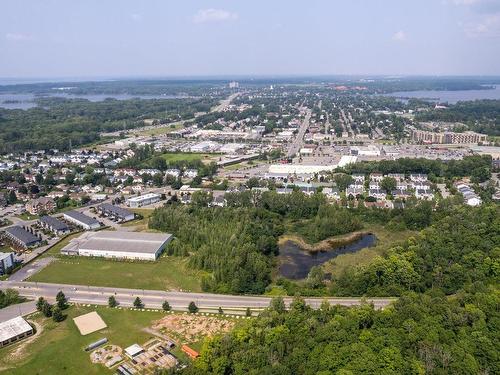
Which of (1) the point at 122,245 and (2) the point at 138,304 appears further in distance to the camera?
(1) the point at 122,245

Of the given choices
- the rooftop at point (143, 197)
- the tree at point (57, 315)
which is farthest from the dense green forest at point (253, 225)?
the tree at point (57, 315)

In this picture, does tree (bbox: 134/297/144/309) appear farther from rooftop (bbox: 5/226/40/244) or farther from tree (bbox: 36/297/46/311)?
rooftop (bbox: 5/226/40/244)

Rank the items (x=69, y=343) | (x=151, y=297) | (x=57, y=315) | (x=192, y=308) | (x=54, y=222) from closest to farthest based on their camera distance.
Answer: (x=69, y=343), (x=57, y=315), (x=192, y=308), (x=151, y=297), (x=54, y=222)

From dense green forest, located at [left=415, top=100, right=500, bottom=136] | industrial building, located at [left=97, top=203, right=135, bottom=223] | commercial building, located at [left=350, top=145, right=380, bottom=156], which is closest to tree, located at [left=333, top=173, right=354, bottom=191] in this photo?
commercial building, located at [left=350, top=145, right=380, bottom=156]

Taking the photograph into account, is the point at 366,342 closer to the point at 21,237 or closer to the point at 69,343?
the point at 69,343

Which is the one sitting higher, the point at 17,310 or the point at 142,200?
the point at 142,200

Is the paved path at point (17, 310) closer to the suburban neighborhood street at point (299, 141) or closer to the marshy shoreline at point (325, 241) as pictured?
the marshy shoreline at point (325, 241)

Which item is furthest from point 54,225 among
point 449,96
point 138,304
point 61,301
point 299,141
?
point 449,96

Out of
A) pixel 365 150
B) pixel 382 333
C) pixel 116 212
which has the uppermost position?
pixel 365 150

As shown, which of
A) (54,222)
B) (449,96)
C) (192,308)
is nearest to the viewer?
(192,308)
